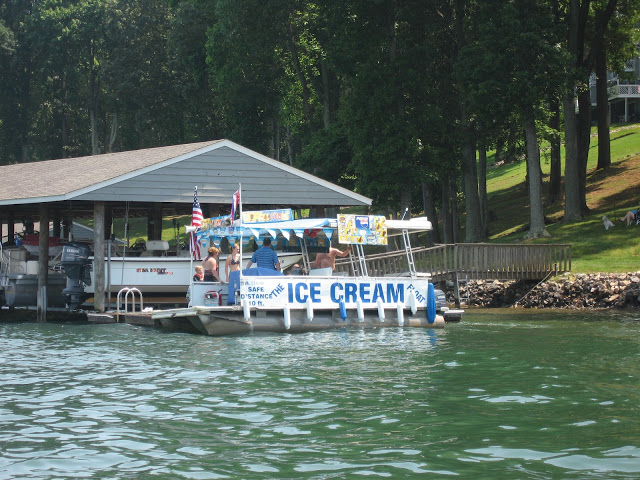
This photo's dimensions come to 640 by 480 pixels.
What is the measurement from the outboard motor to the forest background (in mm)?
17317

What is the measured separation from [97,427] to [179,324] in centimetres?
1075

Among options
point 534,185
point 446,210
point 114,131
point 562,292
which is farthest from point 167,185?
point 114,131

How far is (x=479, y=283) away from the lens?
111 ft

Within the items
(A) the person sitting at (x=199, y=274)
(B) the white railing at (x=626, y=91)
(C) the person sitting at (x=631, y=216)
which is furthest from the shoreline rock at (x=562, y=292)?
(B) the white railing at (x=626, y=91)

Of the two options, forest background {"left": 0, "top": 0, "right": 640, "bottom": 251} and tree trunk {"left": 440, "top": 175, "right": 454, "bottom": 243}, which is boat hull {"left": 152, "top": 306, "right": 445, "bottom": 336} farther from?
tree trunk {"left": 440, "top": 175, "right": 454, "bottom": 243}

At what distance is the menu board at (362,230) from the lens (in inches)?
853

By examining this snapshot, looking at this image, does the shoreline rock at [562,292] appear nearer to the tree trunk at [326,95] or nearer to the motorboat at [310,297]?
the motorboat at [310,297]

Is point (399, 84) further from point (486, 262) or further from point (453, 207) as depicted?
point (486, 262)

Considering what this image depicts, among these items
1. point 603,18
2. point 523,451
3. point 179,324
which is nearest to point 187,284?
point 179,324

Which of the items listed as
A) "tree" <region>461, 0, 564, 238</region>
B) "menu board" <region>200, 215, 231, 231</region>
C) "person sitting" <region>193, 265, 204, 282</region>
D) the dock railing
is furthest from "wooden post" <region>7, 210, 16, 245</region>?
"tree" <region>461, 0, 564, 238</region>

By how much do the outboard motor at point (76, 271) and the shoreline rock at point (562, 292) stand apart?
13554 mm

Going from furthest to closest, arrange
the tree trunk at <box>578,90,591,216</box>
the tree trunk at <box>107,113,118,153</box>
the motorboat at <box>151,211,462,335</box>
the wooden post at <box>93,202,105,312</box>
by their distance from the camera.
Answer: the tree trunk at <box>107,113,118,153</box>
the tree trunk at <box>578,90,591,216</box>
the wooden post at <box>93,202,105,312</box>
the motorboat at <box>151,211,462,335</box>

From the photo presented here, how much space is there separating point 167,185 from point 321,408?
649 inches

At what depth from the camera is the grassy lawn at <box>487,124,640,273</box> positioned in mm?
33375
